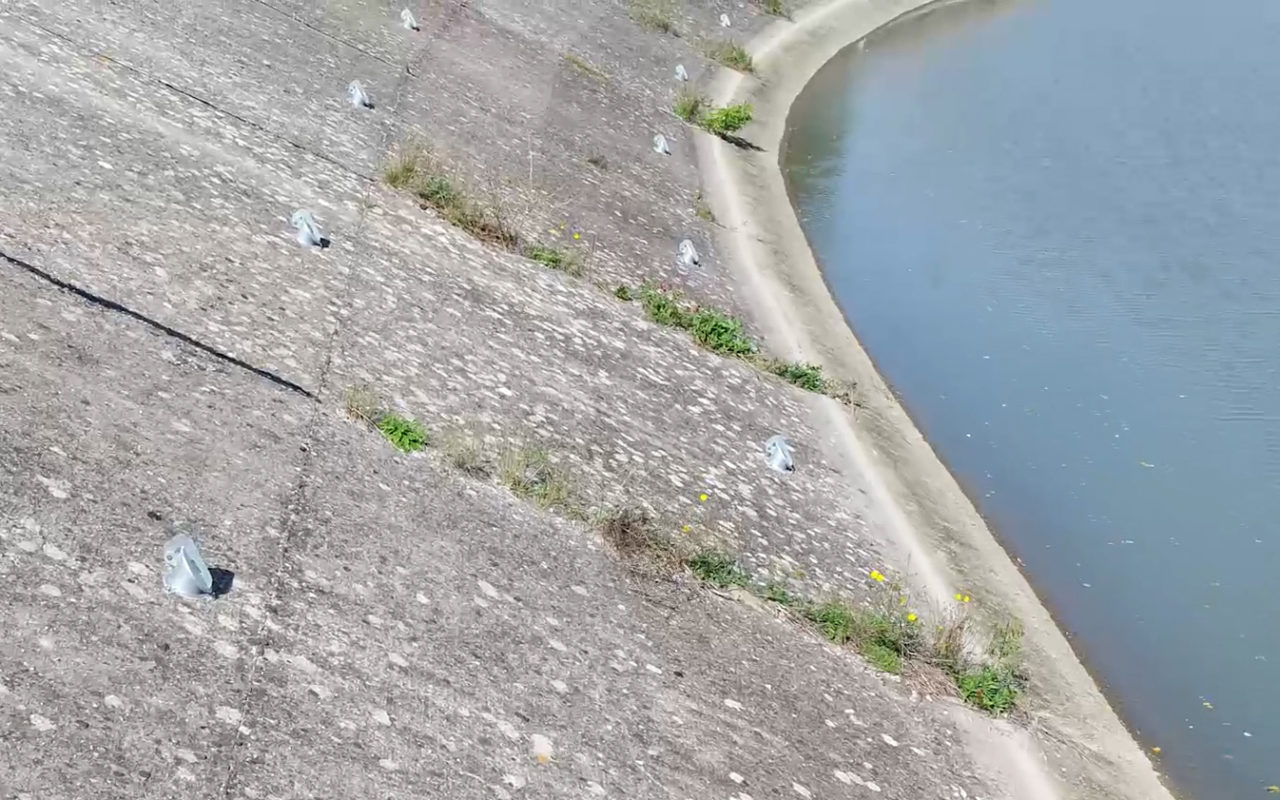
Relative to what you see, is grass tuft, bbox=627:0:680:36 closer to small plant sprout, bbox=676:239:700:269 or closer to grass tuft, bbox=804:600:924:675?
small plant sprout, bbox=676:239:700:269

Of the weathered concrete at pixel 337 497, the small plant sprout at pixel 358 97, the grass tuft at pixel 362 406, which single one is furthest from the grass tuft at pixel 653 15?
the grass tuft at pixel 362 406

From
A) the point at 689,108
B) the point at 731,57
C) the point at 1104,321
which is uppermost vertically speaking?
the point at 1104,321

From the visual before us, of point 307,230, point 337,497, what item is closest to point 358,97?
point 307,230

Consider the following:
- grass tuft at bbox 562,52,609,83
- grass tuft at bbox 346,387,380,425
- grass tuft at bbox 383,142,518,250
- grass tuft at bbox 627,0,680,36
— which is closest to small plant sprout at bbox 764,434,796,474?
grass tuft at bbox 383,142,518,250

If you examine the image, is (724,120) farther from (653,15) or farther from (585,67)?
(653,15)

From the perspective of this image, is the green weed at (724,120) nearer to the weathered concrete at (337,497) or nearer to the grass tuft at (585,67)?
the grass tuft at (585,67)

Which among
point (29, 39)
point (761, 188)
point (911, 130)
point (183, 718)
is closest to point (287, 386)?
point (183, 718)
